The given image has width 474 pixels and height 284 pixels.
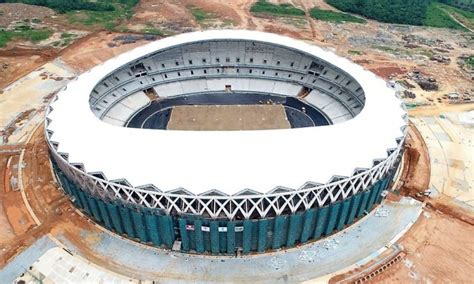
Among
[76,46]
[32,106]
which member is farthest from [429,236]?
[76,46]

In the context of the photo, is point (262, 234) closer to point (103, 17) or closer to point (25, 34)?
point (25, 34)

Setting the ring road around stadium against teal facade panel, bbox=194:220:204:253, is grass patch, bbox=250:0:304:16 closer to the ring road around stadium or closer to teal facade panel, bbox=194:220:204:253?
the ring road around stadium

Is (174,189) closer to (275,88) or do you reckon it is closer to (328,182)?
(328,182)

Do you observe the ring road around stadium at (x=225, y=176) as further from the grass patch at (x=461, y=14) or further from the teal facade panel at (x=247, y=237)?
the grass patch at (x=461, y=14)

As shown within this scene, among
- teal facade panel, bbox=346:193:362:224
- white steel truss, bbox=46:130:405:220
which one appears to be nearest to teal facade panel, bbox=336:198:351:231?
teal facade panel, bbox=346:193:362:224

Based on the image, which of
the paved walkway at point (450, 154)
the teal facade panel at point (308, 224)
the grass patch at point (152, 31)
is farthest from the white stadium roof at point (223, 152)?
the grass patch at point (152, 31)

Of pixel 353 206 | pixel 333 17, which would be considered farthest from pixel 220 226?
pixel 333 17
